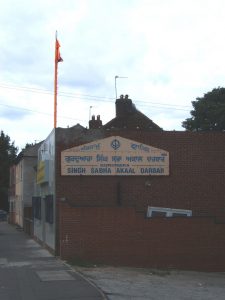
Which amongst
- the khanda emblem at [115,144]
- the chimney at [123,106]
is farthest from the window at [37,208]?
the chimney at [123,106]

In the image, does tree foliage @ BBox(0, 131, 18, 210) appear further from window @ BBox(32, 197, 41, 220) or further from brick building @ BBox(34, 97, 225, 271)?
brick building @ BBox(34, 97, 225, 271)

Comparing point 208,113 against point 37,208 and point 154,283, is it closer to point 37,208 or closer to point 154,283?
point 37,208

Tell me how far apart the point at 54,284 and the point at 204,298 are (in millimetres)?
3945

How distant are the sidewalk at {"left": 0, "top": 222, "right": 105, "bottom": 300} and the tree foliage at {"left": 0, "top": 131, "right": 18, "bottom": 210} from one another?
5442 cm

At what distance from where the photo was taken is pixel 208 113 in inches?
2004

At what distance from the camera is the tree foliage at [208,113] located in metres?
50.2

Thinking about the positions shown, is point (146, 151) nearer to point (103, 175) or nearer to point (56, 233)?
point (103, 175)

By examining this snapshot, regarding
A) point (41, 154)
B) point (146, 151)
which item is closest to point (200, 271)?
point (146, 151)

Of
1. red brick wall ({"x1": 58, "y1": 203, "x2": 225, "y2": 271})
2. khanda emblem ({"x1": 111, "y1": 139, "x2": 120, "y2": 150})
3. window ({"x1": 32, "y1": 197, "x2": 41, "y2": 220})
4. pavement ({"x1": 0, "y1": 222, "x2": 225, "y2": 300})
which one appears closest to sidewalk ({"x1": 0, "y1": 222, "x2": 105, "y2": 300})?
pavement ({"x1": 0, "y1": 222, "x2": 225, "y2": 300})

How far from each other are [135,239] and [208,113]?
3042cm

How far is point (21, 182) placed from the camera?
53.0m

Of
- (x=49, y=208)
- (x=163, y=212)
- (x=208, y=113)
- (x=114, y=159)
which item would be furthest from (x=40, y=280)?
(x=208, y=113)

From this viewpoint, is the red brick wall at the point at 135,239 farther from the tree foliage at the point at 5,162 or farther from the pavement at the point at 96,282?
the tree foliage at the point at 5,162

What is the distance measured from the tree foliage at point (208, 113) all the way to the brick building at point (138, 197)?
83.5ft
